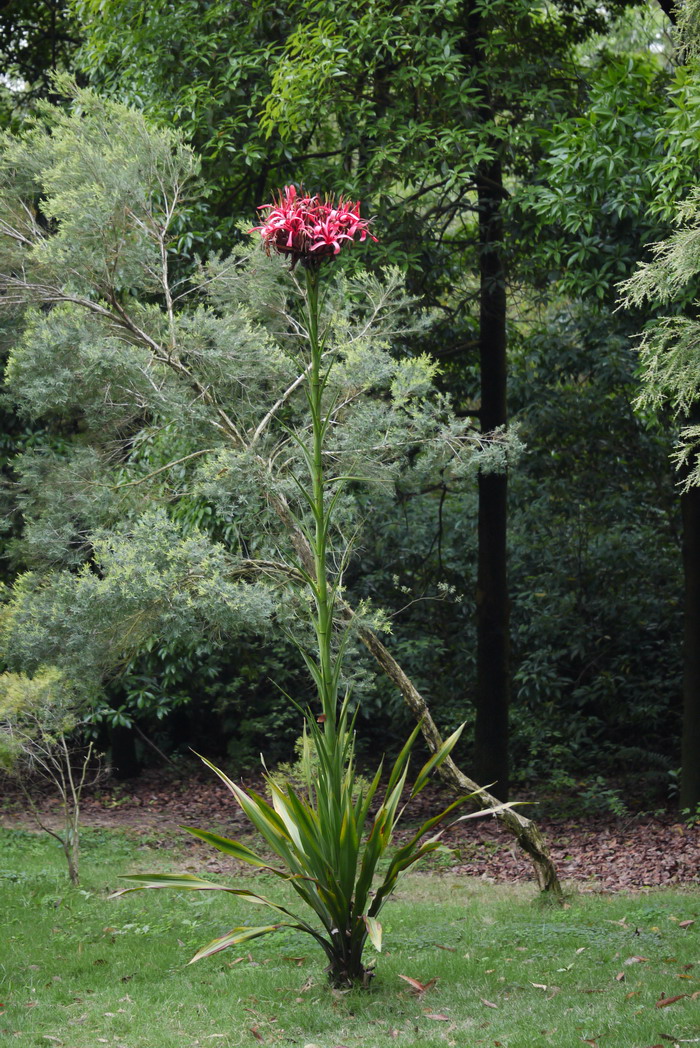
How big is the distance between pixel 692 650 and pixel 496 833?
8.24ft

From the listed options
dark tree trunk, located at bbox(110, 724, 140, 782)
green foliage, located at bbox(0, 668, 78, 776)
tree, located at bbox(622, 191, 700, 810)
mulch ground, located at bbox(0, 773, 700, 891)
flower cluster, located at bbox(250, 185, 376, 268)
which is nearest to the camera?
flower cluster, located at bbox(250, 185, 376, 268)

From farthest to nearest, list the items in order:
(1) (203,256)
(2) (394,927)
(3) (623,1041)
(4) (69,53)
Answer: (4) (69,53) → (1) (203,256) → (2) (394,927) → (3) (623,1041)

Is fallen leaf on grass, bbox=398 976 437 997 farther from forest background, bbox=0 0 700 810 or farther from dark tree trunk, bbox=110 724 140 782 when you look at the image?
dark tree trunk, bbox=110 724 140 782

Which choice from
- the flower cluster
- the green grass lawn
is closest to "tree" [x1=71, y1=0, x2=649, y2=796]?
the flower cluster

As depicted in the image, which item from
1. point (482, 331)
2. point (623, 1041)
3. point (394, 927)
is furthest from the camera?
point (482, 331)

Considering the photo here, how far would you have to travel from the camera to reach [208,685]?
1251cm

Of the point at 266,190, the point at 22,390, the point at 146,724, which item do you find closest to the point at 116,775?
the point at 146,724

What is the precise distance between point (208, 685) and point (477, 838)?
4167mm

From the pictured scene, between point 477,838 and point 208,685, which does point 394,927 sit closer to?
point 477,838

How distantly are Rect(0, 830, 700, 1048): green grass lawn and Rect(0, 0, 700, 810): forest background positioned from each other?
1832 millimetres

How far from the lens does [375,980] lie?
201 inches

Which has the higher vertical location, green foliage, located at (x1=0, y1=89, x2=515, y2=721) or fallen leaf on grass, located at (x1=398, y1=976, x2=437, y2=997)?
green foliage, located at (x1=0, y1=89, x2=515, y2=721)

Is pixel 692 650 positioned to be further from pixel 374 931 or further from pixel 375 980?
pixel 374 931

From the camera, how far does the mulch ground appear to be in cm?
812
